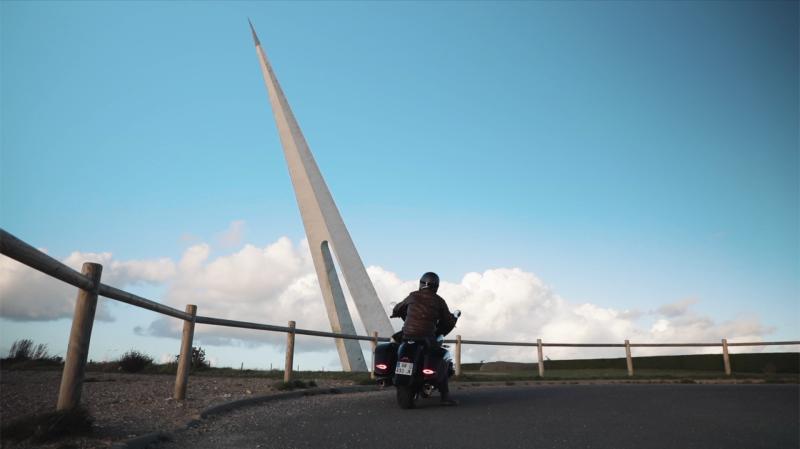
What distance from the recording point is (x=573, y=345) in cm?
1505

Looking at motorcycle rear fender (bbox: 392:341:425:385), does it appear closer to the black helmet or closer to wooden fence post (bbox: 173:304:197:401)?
the black helmet

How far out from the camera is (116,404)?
4668 mm

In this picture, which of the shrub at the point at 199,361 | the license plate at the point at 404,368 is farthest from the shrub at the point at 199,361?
the license plate at the point at 404,368

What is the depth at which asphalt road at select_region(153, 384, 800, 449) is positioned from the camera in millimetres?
3818

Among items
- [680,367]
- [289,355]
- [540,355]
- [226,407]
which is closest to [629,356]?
[540,355]

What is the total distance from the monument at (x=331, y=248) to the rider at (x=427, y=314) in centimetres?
999

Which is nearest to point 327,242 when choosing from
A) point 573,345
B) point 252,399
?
point 573,345

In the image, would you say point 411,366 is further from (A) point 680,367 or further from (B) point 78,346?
(A) point 680,367

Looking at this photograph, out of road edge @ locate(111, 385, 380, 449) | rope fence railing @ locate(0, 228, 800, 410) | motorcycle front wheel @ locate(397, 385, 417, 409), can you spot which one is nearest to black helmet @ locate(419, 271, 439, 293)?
motorcycle front wheel @ locate(397, 385, 417, 409)

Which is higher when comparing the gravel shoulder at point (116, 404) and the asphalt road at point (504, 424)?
the gravel shoulder at point (116, 404)

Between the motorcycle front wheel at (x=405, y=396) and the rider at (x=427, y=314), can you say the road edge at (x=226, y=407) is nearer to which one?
the motorcycle front wheel at (x=405, y=396)

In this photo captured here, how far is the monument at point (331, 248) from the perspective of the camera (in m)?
16.2

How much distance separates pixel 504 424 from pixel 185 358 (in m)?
3.12

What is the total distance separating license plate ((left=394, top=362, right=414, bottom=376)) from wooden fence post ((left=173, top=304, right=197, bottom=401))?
2060mm
